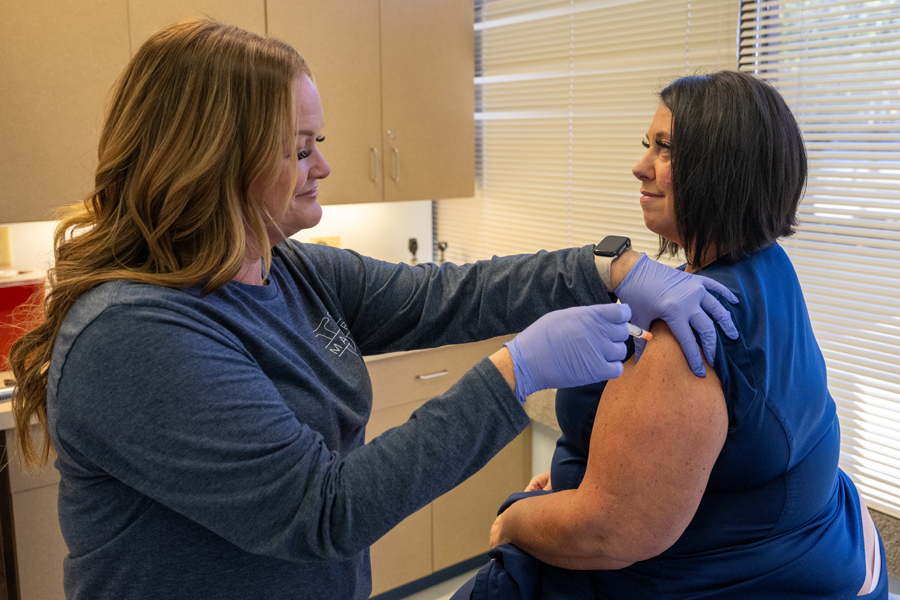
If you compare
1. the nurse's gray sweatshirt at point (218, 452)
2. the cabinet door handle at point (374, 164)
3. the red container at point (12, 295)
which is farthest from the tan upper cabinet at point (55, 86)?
the nurse's gray sweatshirt at point (218, 452)

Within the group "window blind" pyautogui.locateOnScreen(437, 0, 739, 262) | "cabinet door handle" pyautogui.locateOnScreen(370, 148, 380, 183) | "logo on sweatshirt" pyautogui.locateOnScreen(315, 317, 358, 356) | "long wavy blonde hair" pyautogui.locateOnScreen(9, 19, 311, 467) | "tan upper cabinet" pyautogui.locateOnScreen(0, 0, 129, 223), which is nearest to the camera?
"long wavy blonde hair" pyautogui.locateOnScreen(9, 19, 311, 467)

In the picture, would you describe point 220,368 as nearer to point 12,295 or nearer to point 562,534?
point 562,534

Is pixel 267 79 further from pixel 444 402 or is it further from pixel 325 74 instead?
pixel 325 74

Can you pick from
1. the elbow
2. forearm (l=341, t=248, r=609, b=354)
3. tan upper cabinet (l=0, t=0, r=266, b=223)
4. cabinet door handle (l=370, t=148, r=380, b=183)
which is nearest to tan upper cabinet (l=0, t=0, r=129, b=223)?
tan upper cabinet (l=0, t=0, r=266, b=223)

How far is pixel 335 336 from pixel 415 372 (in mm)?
1361

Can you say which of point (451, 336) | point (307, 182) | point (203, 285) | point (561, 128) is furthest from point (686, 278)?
point (561, 128)

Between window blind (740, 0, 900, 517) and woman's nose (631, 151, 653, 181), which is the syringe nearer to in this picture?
woman's nose (631, 151, 653, 181)

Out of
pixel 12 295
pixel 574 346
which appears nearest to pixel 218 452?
pixel 574 346

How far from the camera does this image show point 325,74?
8.29 feet

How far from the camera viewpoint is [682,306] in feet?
3.48

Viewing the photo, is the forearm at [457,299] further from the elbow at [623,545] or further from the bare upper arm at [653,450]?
the elbow at [623,545]

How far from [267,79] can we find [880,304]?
1.60 m

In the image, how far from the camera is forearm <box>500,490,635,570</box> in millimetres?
1140

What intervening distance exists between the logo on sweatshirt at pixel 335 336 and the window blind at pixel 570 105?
4.63ft
